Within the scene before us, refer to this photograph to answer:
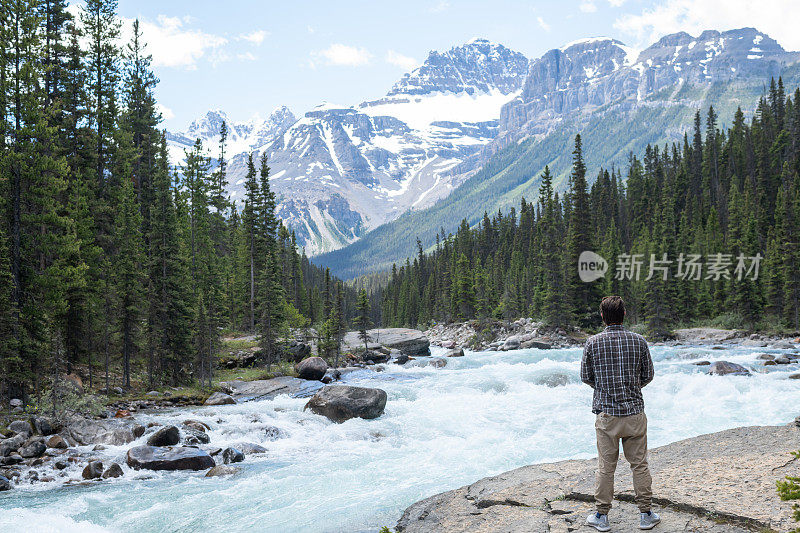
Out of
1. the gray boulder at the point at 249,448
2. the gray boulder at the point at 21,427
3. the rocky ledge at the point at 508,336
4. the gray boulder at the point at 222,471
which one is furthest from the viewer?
the rocky ledge at the point at 508,336

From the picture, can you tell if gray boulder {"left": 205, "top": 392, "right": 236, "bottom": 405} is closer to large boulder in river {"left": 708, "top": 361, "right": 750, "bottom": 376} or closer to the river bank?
the river bank

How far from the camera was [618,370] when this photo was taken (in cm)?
605

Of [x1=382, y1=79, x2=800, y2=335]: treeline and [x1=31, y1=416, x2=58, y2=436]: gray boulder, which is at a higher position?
[x1=382, y1=79, x2=800, y2=335]: treeline

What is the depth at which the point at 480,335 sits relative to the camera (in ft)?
191

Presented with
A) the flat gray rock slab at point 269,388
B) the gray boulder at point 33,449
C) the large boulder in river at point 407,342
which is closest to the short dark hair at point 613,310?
the gray boulder at point 33,449

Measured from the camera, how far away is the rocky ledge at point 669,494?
5883 mm

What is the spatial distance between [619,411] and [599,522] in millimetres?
1416

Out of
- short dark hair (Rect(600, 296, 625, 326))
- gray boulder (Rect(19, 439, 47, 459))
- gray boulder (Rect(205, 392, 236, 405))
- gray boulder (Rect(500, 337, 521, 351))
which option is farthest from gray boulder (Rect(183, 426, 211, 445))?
gray boulder (Rect(500, 337, 521, 351))

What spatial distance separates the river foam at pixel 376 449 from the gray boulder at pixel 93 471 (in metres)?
0.66

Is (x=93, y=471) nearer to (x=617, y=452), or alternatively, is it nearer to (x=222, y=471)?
(x=222, y=471)

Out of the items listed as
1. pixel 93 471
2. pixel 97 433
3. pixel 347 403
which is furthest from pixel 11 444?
pixel 347 403

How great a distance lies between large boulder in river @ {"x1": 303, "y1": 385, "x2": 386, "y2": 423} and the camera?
18516 millimetres

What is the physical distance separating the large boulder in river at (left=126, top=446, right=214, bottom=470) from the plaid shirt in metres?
11.7

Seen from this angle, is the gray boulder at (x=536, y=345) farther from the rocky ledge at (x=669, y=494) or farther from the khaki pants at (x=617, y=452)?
the khaki pants at (x=617, y=452)
